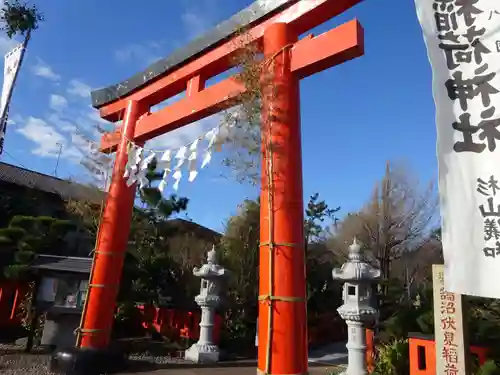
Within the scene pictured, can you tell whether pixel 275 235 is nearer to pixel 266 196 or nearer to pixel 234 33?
pixel 266 196

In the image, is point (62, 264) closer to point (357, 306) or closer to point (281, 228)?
point (357, 306)

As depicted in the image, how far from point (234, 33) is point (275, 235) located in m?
3.16

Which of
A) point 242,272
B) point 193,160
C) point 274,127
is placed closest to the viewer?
point 274,127

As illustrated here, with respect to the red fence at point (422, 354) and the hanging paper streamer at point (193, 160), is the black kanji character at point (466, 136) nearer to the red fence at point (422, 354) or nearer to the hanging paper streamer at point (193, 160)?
the hanging paper streamer at point (193, 160)

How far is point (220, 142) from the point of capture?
5152 millimetres

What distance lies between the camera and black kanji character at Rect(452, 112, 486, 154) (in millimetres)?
2727

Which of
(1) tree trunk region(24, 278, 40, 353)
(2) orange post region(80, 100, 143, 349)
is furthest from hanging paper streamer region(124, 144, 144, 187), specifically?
(1) tree trunk region(24, 278, 40, 353)

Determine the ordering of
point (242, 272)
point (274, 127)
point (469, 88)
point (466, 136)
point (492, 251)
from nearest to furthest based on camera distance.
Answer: point (492, 251) < point (466, 136) < point (469, 88) < point (274, 127) < point (242, 272)

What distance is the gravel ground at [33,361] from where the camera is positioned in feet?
23.2

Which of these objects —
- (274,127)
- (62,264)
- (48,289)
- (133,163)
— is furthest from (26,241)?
(274,127)

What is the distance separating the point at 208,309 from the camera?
33.5ft

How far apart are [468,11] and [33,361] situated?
9.14m

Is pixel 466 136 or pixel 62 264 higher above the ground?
pixel 466 136

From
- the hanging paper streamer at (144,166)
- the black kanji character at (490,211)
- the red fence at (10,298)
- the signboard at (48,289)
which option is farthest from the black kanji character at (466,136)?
the red fence at (10,298)
